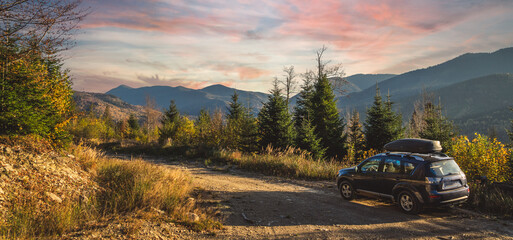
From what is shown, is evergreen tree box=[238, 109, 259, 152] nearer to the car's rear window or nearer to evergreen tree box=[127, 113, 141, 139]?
the car's rear window

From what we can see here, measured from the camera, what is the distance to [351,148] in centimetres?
2539

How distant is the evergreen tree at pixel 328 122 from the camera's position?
24.4 meters

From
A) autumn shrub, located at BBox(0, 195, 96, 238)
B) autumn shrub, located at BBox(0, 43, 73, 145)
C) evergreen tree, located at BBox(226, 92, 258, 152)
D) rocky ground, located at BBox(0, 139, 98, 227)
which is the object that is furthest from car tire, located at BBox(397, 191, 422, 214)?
evergreen tree, located at BBox(226, 92, 258, 152)

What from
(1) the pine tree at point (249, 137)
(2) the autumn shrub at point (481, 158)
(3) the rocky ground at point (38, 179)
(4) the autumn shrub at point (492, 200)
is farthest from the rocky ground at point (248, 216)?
(1) the pine tree at point (249, 137)

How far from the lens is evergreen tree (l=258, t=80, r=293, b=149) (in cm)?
1917

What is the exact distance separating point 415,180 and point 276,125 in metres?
12.9

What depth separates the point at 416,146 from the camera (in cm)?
776

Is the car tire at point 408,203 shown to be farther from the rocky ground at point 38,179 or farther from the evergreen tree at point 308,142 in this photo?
the evergreen tree at point 308,142

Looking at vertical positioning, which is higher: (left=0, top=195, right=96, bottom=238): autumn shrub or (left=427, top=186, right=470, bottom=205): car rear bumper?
(left=427, top=186, right=470, bottom=205): car rear bumper

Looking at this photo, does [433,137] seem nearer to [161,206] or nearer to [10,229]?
[161,206]

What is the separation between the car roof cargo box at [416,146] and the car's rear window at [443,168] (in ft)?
1.90

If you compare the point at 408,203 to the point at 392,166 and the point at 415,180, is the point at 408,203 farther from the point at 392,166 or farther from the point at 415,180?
the point at 392,166

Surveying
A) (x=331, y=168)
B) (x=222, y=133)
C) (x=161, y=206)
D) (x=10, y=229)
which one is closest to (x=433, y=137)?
(x=331, y=168)

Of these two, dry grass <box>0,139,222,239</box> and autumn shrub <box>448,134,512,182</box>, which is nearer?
dry grass <box>0,139,222,239</box>
